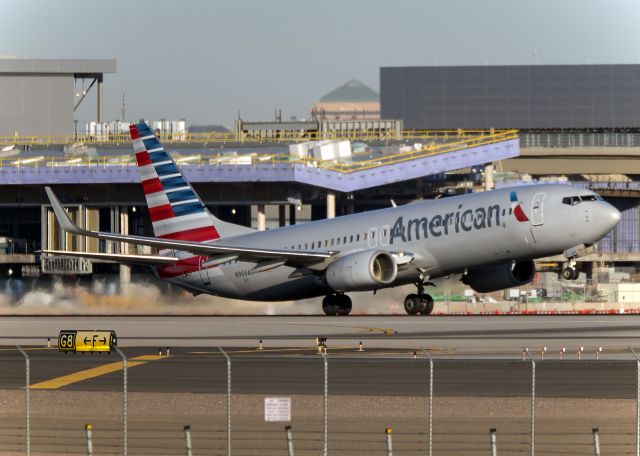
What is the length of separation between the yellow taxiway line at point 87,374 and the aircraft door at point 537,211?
1774 centimetres

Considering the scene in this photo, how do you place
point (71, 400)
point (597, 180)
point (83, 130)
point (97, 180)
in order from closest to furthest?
point (71, 400)
point (97, 180)
point (597, 180)
point (83, 130)

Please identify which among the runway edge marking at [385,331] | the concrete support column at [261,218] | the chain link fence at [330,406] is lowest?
the chain link fence at [330,406]

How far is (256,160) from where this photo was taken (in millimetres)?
88125

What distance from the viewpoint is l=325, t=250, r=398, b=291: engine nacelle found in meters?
54.6

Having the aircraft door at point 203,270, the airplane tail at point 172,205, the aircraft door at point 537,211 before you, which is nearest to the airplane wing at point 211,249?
the aircraft door at point 203,270

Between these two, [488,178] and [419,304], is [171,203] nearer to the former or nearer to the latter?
[419,304]

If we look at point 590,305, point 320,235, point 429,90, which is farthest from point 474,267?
point 429,90

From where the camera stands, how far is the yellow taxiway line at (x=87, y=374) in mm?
33219

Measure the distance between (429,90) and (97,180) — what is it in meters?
86.6

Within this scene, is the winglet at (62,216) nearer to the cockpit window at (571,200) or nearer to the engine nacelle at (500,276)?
the engine nacelle at (500,276)

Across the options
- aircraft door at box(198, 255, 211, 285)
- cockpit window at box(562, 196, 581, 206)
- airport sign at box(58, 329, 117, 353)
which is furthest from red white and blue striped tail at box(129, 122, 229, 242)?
airport sign at box(58, 329, 117, 353)

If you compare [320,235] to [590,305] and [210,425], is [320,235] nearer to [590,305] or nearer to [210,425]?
[590,305]

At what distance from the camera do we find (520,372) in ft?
116

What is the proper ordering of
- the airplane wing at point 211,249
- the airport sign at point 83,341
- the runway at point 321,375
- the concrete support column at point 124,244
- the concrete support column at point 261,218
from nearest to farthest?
the runway at point 321,375 < the airport sign at point 83,341 < the airplane wing at point 211,249 < the concrete support column at point 124,244 < the concrete support column at point 261,218
